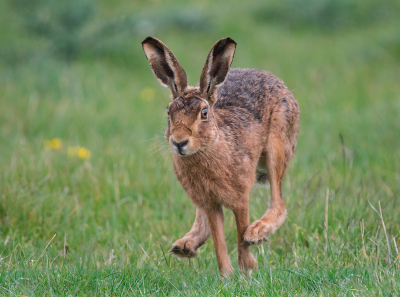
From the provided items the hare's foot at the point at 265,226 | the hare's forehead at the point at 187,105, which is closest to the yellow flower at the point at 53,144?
the hare's foot at the point at 265,226

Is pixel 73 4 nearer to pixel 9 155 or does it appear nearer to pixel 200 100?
pixel 9 155

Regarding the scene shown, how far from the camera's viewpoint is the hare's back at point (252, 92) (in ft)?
14.7

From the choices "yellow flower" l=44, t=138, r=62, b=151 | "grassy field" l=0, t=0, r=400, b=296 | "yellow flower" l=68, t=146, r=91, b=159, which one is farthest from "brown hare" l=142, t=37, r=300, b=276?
"yellow flower" l=44, t=138, r=62, b=151

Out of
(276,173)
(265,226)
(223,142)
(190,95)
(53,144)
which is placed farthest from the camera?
(53,144)

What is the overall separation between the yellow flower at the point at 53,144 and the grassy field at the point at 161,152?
0.16 ft

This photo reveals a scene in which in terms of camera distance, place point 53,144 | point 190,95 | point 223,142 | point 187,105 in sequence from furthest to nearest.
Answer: point 53,144 → point 223,142 → point 190,95 → point 187,105

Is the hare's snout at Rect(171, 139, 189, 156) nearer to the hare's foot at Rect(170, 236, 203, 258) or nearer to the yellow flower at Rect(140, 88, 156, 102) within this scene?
the hare's foot at Rect(170, 236, 203, 258)

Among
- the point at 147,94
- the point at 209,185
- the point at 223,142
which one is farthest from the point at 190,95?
the point at 147,94

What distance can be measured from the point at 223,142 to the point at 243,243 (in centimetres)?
75

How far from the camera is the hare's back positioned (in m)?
4.47

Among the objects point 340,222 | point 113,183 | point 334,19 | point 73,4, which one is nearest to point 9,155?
point 113,183

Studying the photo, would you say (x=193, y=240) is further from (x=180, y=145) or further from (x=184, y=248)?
(x=180, y=145)

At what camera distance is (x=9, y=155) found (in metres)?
6.37

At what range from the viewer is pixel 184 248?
413 cm
